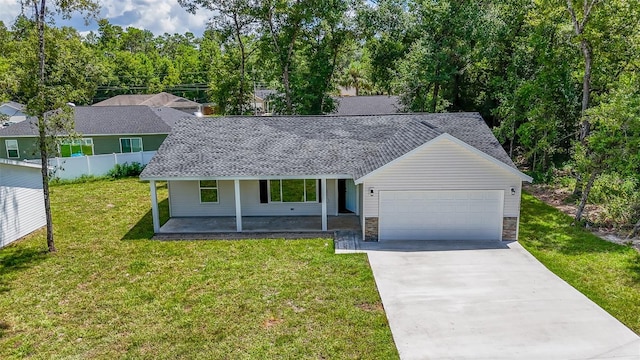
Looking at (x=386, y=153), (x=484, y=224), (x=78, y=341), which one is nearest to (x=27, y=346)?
(x=78, y=341)

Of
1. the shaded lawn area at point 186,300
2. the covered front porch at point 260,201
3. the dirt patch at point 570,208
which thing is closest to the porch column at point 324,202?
the shaded lawn area at point 186,300

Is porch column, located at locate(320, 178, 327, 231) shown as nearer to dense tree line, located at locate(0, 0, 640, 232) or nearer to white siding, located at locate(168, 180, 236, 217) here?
white siding, located at locate(168, 180, 236, 217)

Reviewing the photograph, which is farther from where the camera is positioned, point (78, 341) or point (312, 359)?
point (78, 341)

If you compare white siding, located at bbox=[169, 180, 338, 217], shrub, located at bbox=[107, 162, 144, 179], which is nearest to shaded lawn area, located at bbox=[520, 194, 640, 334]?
white siding, located at bbox=[169, 180, 338, 217]

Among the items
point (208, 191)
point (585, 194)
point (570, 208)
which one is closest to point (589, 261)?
point (585, 194)

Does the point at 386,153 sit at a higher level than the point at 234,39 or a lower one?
lower

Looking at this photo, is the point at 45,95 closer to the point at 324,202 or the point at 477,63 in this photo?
the point at 324,202

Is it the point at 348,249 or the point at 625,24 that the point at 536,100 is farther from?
the point at 348,249
